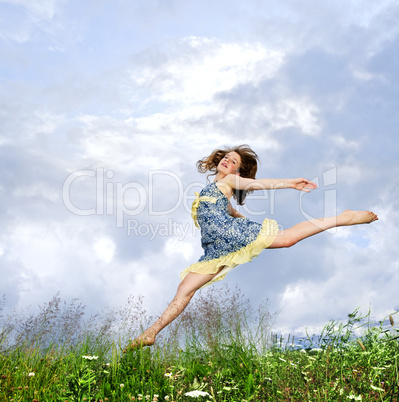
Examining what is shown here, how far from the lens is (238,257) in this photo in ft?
17.2

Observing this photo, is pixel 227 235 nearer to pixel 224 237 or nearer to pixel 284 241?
pixel 224 237

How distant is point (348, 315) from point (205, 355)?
1.58 m

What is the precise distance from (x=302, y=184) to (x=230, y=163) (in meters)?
1.24

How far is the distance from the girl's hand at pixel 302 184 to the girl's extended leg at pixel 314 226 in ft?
1.32

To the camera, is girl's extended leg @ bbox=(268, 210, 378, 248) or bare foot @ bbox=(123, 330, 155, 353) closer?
bare foot @ bbox=(123, 330, 155, 353)

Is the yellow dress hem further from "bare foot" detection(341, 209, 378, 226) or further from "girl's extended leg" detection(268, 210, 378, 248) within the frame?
"bare foot" detection(341, 209, 378, 226)

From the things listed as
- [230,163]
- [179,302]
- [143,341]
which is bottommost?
[143,341]

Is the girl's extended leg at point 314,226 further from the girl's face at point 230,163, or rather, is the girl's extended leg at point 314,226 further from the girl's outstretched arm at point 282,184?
the girl's face at point 230,163

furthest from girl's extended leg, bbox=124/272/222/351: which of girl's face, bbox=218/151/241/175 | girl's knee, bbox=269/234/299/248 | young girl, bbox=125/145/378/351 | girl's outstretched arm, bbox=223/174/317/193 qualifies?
girl's face, bbox=218/151/241/175

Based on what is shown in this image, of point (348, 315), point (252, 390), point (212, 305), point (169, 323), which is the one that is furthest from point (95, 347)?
point (348, 315)

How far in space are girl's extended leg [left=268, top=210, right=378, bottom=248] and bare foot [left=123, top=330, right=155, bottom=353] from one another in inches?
69.1

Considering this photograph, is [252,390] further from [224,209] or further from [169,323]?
[224,209]

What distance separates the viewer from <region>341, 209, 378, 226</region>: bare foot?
5.32 meters

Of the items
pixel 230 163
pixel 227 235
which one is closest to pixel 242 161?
pixel 230 163
